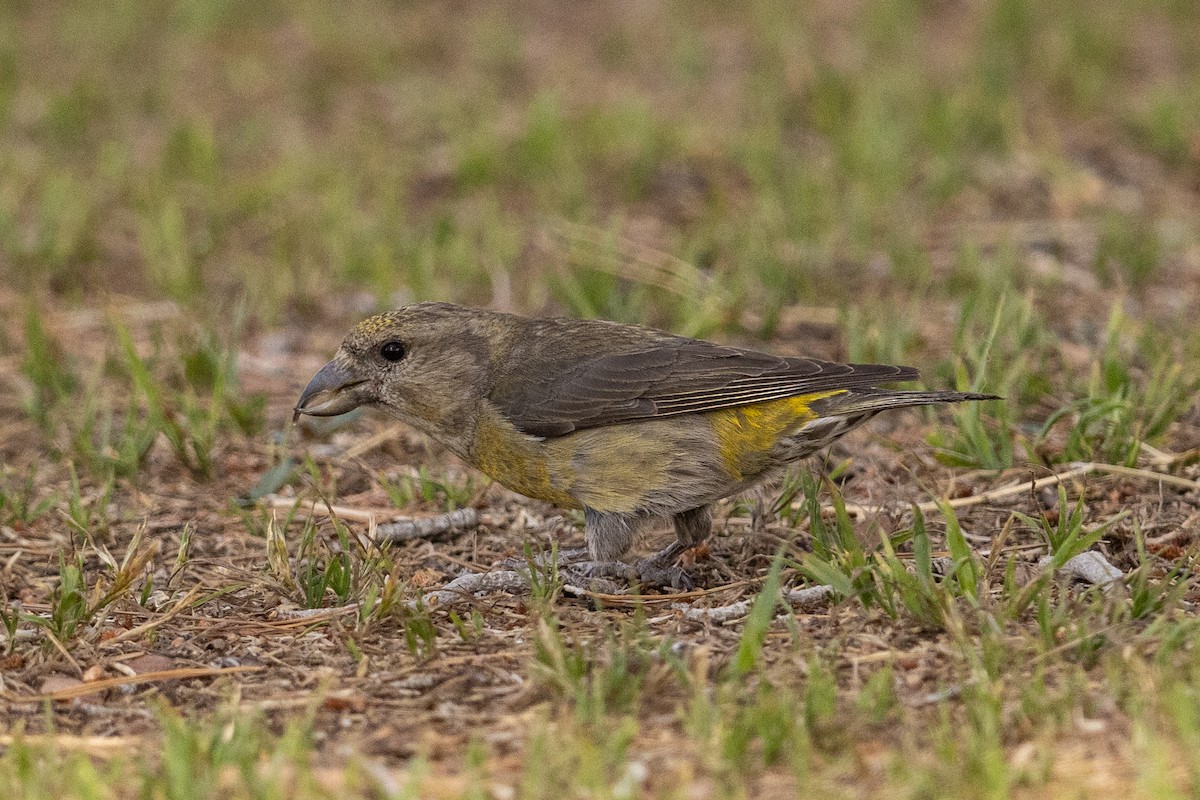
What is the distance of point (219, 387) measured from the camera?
5.85 m

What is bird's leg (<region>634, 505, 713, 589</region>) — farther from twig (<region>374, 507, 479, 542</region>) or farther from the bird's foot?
twig (<region>374, 507, 479, 542</region>)

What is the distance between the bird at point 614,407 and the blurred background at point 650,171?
72 centimetres

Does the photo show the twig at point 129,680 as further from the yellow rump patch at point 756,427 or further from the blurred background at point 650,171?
the blurred background at point 650,171

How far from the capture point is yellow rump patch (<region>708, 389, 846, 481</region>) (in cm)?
474

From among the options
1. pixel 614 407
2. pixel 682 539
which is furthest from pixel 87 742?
pixel 682 539

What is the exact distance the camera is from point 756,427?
476 cm

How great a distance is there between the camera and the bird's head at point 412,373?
5074mm

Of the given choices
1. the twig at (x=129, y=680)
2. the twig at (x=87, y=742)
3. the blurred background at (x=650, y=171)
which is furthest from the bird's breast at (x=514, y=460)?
the twig at (x=87, y=742)

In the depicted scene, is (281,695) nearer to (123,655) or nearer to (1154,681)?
(123,655)

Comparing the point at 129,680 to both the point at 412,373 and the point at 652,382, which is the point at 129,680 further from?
the point at 652,382

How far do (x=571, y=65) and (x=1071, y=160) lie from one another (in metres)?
3.60

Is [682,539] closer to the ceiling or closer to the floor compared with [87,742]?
closer to the floor

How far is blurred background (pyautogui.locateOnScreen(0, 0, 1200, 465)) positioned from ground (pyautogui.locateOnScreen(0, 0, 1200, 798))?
1.4 inches

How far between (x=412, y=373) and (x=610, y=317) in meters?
1.79
